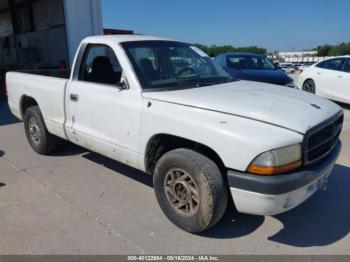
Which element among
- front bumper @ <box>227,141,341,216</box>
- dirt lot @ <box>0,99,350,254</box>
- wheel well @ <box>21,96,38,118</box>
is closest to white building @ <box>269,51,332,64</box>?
wheel well @ <box>21,96,38,118</box>

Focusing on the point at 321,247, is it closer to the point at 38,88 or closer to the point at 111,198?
the point at 111,198

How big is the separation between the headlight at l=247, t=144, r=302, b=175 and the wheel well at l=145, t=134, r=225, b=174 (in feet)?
1.45

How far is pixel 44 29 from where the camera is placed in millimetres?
15445

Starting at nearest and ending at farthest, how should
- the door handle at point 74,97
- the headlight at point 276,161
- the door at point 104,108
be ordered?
the headlight at point 276,161, the door at point 104,108, the door handle at point 74,97

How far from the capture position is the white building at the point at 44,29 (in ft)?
36.0

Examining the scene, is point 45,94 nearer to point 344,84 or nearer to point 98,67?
point 98,67

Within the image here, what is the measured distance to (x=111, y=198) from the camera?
369 centimetres

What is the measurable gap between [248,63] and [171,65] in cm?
652

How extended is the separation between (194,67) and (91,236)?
225cm

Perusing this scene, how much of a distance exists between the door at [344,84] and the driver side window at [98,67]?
715cm

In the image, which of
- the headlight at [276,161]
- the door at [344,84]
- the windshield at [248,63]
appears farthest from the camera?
the windshield at [248,63]

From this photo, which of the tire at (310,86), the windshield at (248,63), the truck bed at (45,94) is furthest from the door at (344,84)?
the truck bed at (45,94)

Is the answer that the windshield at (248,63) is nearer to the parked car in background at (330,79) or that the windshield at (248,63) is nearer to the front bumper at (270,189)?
the parked car in background at (330,79)

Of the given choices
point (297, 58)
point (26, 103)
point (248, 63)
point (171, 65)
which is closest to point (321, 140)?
point (171, 65)
